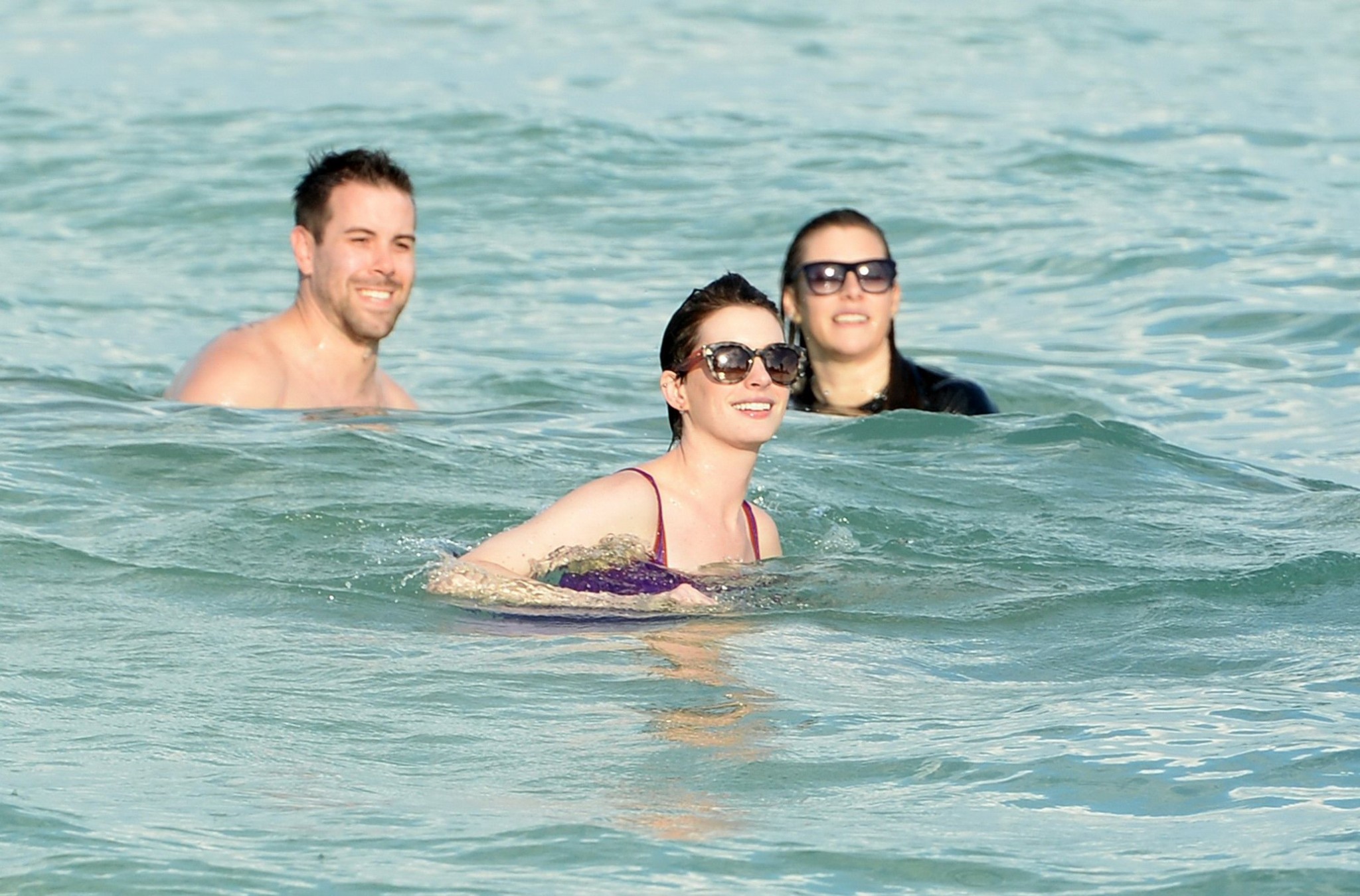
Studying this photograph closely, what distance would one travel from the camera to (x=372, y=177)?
8.95 meters

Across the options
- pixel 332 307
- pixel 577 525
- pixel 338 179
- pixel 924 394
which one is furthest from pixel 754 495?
pixel 338 179

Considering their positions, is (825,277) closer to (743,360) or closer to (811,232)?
(811,232)

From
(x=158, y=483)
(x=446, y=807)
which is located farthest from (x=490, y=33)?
(x=446, y=807)

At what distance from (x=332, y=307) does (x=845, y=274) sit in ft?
7.56

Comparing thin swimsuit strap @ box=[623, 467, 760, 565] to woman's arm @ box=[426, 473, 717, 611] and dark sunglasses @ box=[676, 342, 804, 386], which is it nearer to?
woman's arm @ box=[426, 473, 717, 611]

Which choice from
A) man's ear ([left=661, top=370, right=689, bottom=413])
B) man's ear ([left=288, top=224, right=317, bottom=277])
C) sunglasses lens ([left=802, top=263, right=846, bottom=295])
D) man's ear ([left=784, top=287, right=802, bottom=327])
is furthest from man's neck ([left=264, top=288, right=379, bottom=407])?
man's ear ([left=661, top=370, right=689, bottom=413])

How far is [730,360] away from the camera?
611 centimetres

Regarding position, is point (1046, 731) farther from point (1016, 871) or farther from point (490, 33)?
point (490, 33)

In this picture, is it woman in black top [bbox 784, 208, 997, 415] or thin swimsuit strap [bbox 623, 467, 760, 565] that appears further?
woman in black top [bbox 784, 208, 997, 415]

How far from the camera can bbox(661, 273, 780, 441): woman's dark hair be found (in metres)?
6.20

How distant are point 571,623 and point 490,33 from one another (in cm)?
1784

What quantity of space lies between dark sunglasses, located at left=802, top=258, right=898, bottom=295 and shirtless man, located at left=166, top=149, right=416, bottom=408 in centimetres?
177

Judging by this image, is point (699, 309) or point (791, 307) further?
point (791, 307)

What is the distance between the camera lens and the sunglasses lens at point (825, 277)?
29.4 feet
